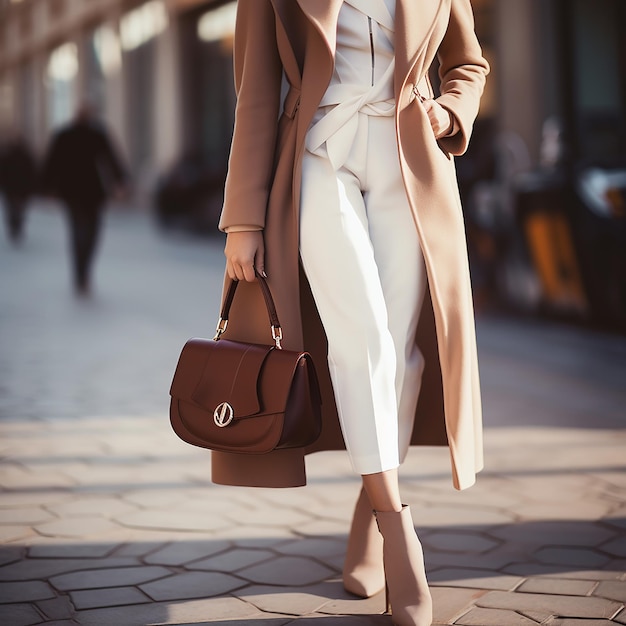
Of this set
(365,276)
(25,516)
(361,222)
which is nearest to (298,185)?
(361,222)

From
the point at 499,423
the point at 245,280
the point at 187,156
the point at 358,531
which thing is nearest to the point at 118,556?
the point at 358,531

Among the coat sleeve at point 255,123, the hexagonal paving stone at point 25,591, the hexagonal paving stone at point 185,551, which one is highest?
the coat sleeve at point 255,123

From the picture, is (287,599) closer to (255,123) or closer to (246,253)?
(246,253)

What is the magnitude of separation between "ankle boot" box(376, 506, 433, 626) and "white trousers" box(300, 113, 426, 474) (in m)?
0.15

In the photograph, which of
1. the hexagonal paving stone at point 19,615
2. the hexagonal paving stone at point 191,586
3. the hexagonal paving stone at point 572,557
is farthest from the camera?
the hexagonal paving stone at point 572,557

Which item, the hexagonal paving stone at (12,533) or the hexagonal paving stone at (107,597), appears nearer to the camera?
the hexagonal paving stone at (107,597)

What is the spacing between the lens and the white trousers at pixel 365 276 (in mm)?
2562

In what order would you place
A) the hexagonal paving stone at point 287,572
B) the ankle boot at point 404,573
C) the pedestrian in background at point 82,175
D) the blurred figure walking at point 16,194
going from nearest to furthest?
the ankle boot at point 404,573 < the hexagonal paving stone at point 287,572 < the pedestrian in background at point 82,175 < the blurred figure walking at point 16,194

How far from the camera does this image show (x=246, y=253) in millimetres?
2654

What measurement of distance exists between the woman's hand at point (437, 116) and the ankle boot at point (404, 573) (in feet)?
3.21

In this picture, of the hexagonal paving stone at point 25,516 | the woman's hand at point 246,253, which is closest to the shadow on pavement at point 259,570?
the hexagonal paving stone at point 25,516

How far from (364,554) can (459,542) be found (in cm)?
55

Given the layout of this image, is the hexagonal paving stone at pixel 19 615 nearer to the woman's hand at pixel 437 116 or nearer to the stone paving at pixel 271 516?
the stone paving at pixel 271 516

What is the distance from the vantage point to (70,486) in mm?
3957
